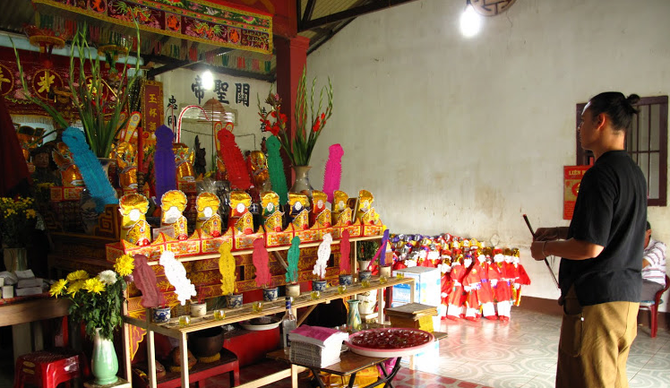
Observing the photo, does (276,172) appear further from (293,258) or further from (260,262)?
(260,262)

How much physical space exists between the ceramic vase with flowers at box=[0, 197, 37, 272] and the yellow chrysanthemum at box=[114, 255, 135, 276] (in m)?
1.07

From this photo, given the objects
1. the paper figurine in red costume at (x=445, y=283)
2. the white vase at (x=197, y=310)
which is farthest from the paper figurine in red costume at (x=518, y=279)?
the white vase at (x=197, y=310)

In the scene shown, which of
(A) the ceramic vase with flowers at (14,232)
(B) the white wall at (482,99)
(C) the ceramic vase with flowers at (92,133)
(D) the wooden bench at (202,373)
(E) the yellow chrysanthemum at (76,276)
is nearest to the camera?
(E) the yellow chrysanthemum at (76,276)

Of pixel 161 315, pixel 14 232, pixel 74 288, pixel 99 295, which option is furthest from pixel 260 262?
pixel 14 232

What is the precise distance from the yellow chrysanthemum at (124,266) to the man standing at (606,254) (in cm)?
200

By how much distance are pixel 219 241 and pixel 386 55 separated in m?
5.73

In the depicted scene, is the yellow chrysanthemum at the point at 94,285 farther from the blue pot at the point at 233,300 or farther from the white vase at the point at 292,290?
the white vase at the point at 292,290

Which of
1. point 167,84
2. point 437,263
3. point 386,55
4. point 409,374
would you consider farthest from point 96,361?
point 167,84

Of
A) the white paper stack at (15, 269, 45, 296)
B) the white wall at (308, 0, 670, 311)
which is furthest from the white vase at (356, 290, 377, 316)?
the white wall at (308, 0, 670, 311)

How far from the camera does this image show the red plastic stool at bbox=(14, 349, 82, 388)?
8.46 feet

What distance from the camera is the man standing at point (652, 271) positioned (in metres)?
4.92

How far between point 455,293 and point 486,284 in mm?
353

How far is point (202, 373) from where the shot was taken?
3.05 meters

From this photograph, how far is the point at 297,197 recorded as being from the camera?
11.6 feet
